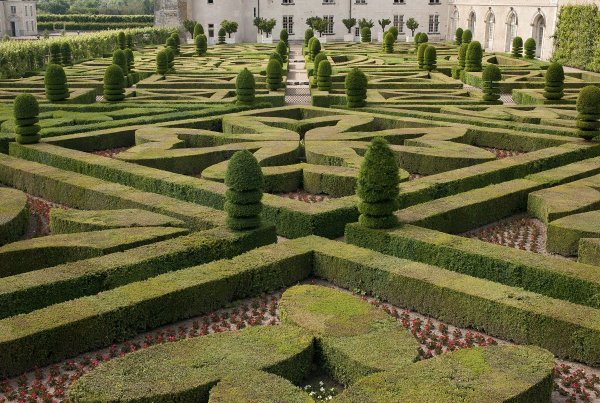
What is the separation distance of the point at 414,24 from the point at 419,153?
43.6m

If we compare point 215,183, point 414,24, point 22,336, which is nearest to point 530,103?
point 215,183

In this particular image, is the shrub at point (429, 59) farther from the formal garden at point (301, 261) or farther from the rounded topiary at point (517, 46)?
the formal garden at point (301, 261)

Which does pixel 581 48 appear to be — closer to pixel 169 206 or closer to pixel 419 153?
pixel 419 153

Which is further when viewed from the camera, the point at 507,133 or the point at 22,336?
the point at 507,133

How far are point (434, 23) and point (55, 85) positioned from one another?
142ft

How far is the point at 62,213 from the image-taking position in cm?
1123

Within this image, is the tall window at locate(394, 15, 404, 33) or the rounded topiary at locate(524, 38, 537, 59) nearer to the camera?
the rounded topiary at locate(524, 38, 537, 59)

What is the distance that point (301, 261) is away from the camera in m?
9.86

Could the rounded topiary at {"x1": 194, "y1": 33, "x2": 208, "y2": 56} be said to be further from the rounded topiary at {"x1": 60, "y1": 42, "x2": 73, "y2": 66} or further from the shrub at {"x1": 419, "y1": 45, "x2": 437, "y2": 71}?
the shrub at {"x1": 419, "y1": 45, "x2": 437, "y2": 71}

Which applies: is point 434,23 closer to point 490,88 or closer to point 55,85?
point 490,88

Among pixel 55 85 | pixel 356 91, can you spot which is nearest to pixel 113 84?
pixel 55 85

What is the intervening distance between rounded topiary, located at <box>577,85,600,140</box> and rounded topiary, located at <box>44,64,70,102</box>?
15.3 meters

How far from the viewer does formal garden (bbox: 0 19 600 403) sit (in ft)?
22.9

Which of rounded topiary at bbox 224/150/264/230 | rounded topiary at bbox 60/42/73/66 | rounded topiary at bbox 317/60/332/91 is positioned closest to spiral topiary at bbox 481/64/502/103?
rounded topiary at bbox 317/60/332/91
